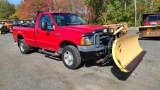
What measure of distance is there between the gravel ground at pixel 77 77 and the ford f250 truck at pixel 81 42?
0.34 m

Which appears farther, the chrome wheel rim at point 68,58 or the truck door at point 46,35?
the truck door at point 46,35

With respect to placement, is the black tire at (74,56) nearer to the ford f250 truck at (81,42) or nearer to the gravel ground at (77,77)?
the ford f250 truck at (81,42)

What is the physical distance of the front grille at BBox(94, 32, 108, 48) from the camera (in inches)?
231

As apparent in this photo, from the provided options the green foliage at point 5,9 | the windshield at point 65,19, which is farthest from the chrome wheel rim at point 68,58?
the green foliage at point 5,9

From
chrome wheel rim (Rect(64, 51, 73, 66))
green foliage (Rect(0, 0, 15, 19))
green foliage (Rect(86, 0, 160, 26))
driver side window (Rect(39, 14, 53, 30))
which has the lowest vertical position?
chrome wheel rim (Rect(64, 51, 73, 66))

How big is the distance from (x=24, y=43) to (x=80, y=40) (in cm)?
400

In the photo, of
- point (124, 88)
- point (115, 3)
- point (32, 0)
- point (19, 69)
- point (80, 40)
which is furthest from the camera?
point (32, 0)

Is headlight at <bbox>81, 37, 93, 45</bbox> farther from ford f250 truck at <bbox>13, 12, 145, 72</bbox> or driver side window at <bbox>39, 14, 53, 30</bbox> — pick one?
driver side window at <bbox>39, 14, 53, 30</bbox>

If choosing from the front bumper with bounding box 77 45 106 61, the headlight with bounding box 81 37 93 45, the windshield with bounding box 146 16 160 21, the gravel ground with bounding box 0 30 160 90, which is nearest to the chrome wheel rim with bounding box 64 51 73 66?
the gravel ground with bounding box 0 30 160 90

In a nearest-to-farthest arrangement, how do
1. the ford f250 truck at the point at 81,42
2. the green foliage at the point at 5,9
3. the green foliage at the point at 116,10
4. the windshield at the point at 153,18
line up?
the ford f250 truck at the point at 81,42
the windshield at the point at 153,18
the green foliage at the point at 116,10
the green foliage at the point at 5,9

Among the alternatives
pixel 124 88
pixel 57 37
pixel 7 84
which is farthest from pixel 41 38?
pixel 124 88

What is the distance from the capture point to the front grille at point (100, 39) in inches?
231

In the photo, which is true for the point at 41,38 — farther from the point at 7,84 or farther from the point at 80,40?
the point at 7,84

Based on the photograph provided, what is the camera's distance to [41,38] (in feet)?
24.5
